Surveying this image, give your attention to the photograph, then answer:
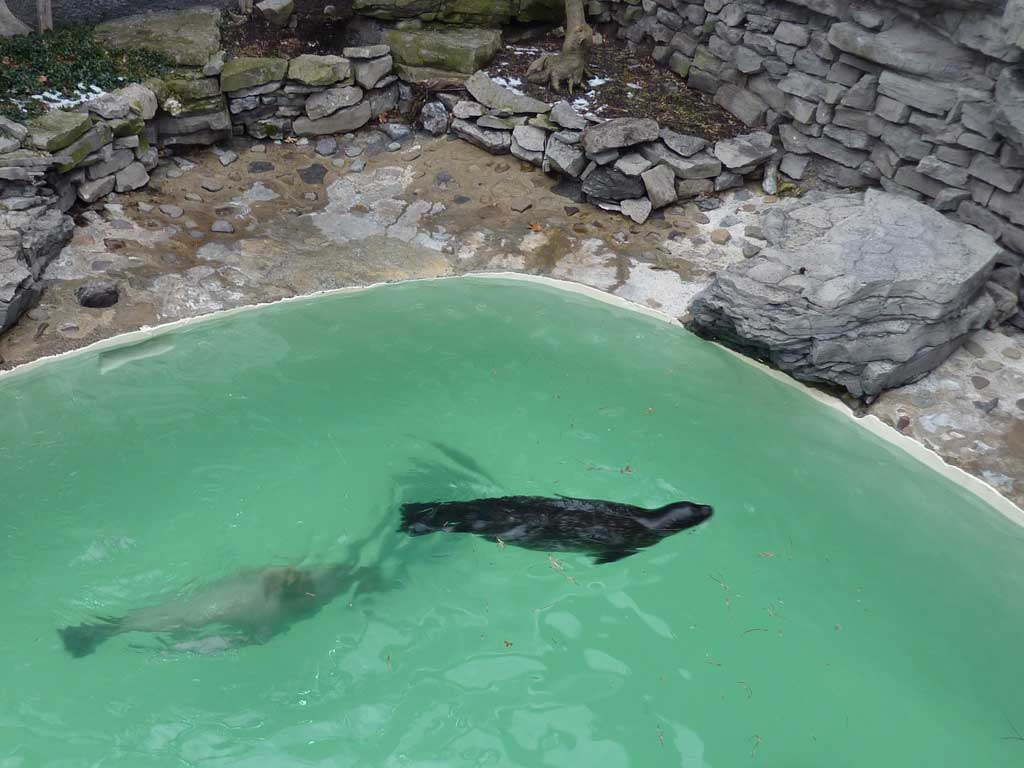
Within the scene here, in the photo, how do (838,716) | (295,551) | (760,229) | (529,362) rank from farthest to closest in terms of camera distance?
(760,229) → (529,362) → (295,551) → (838,716)

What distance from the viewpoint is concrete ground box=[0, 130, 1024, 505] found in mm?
5672

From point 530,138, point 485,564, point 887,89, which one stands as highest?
point 887,89

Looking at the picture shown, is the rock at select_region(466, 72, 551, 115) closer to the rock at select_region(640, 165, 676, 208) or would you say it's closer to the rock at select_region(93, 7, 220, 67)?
the rock at select_region(640, 165, 676, 208)

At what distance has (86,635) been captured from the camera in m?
4.14

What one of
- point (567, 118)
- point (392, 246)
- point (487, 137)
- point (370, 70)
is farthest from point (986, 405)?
point (370, 70)

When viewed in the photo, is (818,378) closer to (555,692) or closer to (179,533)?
(555,692)

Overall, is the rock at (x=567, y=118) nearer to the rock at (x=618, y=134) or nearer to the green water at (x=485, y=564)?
the rock at (x=618, y=134)

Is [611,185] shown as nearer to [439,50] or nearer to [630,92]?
[630,92]

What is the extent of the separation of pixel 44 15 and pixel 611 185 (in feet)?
16.9

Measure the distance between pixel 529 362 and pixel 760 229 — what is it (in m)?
2.47

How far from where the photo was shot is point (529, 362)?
591 centimetres

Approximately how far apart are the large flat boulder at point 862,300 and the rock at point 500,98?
285cm

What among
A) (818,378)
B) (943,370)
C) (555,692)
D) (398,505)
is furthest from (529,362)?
(943,370)

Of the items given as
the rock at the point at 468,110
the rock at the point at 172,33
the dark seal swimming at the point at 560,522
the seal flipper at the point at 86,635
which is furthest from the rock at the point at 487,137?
the seal flipper at the point at 86,635
